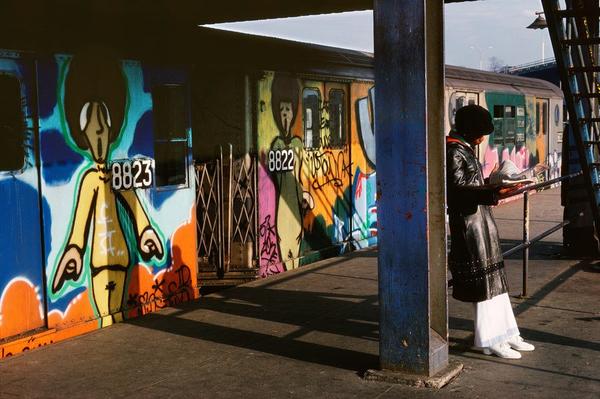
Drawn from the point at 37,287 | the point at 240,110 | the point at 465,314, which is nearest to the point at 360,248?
the point at 240,110

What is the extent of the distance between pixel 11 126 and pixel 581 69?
4866 mm

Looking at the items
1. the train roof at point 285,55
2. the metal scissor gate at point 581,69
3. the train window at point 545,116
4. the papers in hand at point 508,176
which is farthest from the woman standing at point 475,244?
the train window at point 545,116

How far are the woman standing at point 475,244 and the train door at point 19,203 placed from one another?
10.9ft

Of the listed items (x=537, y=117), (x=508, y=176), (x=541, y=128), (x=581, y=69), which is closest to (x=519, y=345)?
(x=508, y=176)

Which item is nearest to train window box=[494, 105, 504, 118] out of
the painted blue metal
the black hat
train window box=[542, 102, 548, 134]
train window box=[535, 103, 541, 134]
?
train window box=[535, 103, 541, 134]

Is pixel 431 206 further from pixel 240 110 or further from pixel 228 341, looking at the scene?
pixel 240 110

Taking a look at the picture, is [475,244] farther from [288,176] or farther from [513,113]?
[513,113]

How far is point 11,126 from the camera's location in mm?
6195

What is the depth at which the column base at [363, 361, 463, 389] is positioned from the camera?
5.21 metres

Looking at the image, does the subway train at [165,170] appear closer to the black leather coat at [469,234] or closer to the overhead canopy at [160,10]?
the overhead canopy at [160,10]

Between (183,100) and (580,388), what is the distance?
481 centimetres

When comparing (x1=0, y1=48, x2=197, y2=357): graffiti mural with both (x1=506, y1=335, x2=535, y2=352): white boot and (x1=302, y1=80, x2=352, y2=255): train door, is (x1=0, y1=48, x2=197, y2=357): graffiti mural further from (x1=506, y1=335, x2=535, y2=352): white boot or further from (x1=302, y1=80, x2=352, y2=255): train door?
(x1=506, y1=335, x2=535, y2=352): white boot

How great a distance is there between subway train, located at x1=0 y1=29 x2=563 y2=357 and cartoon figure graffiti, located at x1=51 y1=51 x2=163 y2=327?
14mm

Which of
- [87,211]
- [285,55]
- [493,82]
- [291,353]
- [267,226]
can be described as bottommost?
[291,353]
